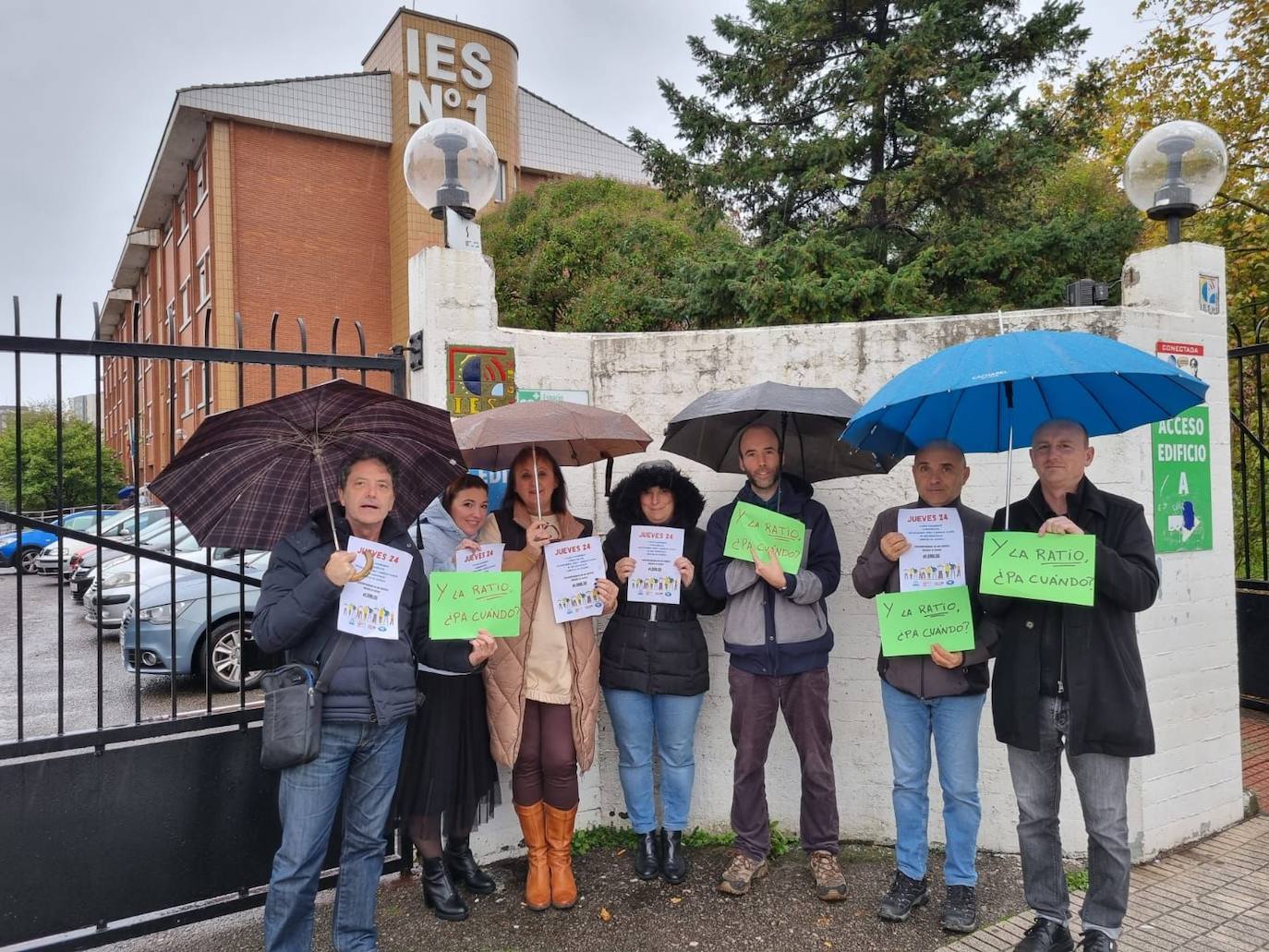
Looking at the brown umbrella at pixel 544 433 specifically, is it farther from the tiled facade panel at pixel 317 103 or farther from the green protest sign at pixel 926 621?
the tiled facade panel at pixel 317 103

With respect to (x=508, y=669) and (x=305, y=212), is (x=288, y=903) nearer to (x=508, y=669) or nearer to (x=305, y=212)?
(x=508, y=669)

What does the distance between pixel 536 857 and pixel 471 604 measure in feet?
4.39

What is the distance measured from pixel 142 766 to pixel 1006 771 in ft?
12.9

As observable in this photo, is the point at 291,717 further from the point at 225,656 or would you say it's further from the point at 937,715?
the point at 225,656

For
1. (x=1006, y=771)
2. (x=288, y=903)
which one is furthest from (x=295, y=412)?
(x=1006, y=771)

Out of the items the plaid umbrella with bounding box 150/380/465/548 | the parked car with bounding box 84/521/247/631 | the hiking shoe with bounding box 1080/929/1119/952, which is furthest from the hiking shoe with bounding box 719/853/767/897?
the parked car with bounding box 84/521/247/631

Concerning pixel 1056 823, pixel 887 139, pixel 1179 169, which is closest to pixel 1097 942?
pixel 1056 823

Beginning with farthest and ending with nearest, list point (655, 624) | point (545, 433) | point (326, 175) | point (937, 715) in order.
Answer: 1. point (326, 175)
2. point (655, 624)
3. point (937, 715)
4. point (545, 433)

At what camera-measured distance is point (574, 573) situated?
148 inches

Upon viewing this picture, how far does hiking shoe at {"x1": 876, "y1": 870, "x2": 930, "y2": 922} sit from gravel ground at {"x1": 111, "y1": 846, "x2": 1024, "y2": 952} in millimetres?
38

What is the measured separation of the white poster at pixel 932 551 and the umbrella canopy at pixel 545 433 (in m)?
1.18

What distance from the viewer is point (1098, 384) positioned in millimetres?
3223

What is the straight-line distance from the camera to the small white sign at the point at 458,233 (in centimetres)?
431

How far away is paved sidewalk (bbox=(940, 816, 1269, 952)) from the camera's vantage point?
347 cm
